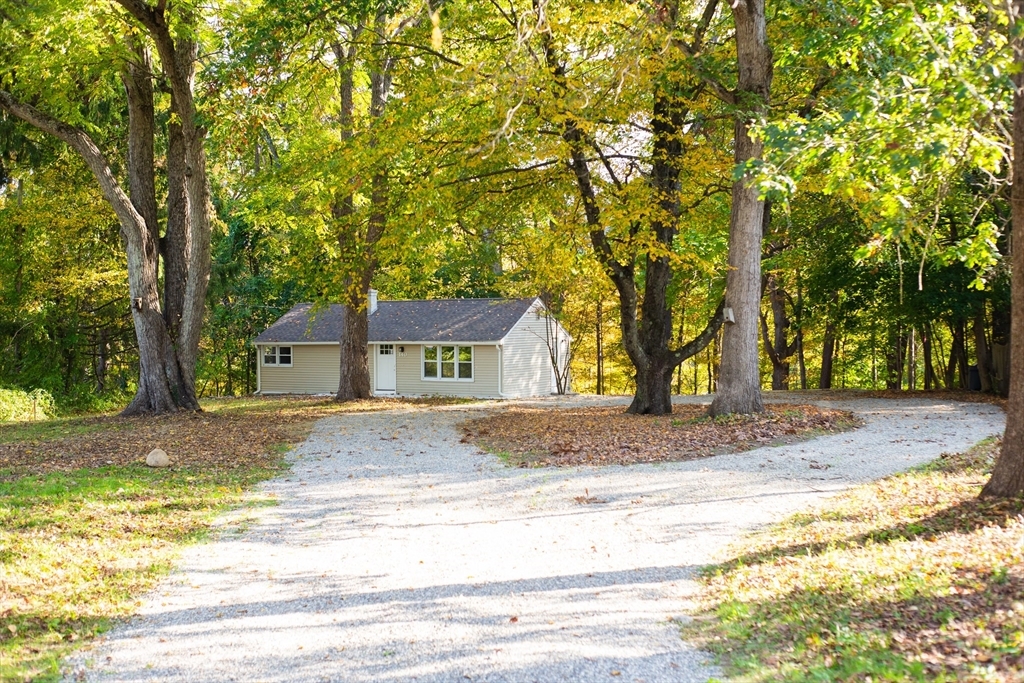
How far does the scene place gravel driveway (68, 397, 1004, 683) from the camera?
4.50m

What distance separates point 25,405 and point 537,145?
16.8m

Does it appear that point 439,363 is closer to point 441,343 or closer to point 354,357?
point 441,343

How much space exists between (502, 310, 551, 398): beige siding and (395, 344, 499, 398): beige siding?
492 mm

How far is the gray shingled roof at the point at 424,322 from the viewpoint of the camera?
98.8 ft

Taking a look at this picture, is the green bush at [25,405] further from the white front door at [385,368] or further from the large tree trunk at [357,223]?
the white front door at [385,368]

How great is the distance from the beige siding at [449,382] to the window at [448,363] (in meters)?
0.20

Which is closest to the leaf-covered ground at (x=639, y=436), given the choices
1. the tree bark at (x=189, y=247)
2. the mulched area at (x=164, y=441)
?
the mulched area at (x=164, y=441)

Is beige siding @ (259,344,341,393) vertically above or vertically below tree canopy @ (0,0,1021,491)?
below

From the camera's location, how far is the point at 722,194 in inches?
699

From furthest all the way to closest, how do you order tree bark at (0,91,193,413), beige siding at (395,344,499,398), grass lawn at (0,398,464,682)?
beige siding at (395,344,499,398)
tree bark at (0,91,193,413)
grass lawn at (0,398,464,682)

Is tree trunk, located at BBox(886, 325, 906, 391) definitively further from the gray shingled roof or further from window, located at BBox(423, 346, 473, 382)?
window, located at BBox(423, 346, 473, 382)

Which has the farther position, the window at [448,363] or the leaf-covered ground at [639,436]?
the window at [448,363]

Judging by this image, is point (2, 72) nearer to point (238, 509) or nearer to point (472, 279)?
point (238, 509)

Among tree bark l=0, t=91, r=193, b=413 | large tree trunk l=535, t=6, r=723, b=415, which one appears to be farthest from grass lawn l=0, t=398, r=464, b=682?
large tree trunk l=535, t=6, r=723, b=415
